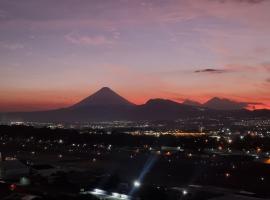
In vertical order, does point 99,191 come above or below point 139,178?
above

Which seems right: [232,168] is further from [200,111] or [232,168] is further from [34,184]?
[200,111]

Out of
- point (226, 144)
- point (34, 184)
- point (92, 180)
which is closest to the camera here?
point (34, 184)

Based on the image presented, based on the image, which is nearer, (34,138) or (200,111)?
(34,138)

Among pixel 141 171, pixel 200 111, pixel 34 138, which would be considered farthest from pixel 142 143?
pixel 200 111

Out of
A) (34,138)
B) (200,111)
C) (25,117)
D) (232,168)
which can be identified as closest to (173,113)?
(200,111)

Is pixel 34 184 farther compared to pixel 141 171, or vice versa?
pixel 141 171

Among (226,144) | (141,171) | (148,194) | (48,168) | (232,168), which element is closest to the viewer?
(148,194)

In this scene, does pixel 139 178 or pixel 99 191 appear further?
pixel 139 178

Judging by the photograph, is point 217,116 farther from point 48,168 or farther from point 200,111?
point 48,168

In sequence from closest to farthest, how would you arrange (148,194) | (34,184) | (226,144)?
1. (148,194)
2. (34,184)
3. (226,144)
